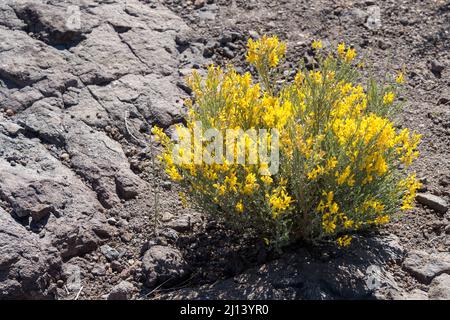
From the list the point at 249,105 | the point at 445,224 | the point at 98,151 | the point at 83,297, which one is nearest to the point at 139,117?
the point at 98,151

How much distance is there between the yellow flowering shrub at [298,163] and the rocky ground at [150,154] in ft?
0.87

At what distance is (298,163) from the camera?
3.26 metres

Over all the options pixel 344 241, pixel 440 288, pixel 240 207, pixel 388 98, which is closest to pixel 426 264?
pixel 440 288

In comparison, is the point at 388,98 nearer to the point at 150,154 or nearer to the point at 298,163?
the point at 298,163

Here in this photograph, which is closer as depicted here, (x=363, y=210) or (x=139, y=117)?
(x=363, y=210)

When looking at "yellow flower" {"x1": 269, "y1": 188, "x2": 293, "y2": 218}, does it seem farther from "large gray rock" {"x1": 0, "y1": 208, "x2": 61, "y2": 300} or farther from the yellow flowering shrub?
"large gray rock" {"x1": 0, "y1": 208, "x2": 61, "y2": 300}

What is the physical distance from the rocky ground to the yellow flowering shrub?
267 millimetres

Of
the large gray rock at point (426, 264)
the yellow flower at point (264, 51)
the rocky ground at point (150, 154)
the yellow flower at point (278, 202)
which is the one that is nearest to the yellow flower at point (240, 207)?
the yellow flower at point (278, 202)

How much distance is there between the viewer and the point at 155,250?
12.2ft

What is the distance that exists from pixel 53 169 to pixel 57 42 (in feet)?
4.57

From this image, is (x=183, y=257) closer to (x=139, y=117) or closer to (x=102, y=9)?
(x=139, y=117)

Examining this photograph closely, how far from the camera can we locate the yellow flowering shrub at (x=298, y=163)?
10.7 ft

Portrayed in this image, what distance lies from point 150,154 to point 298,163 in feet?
4.81

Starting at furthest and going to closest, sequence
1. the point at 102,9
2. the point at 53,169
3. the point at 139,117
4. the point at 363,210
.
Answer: the point at 102,9, the point at 139,117, the point at 53,169, the point at 363,210
